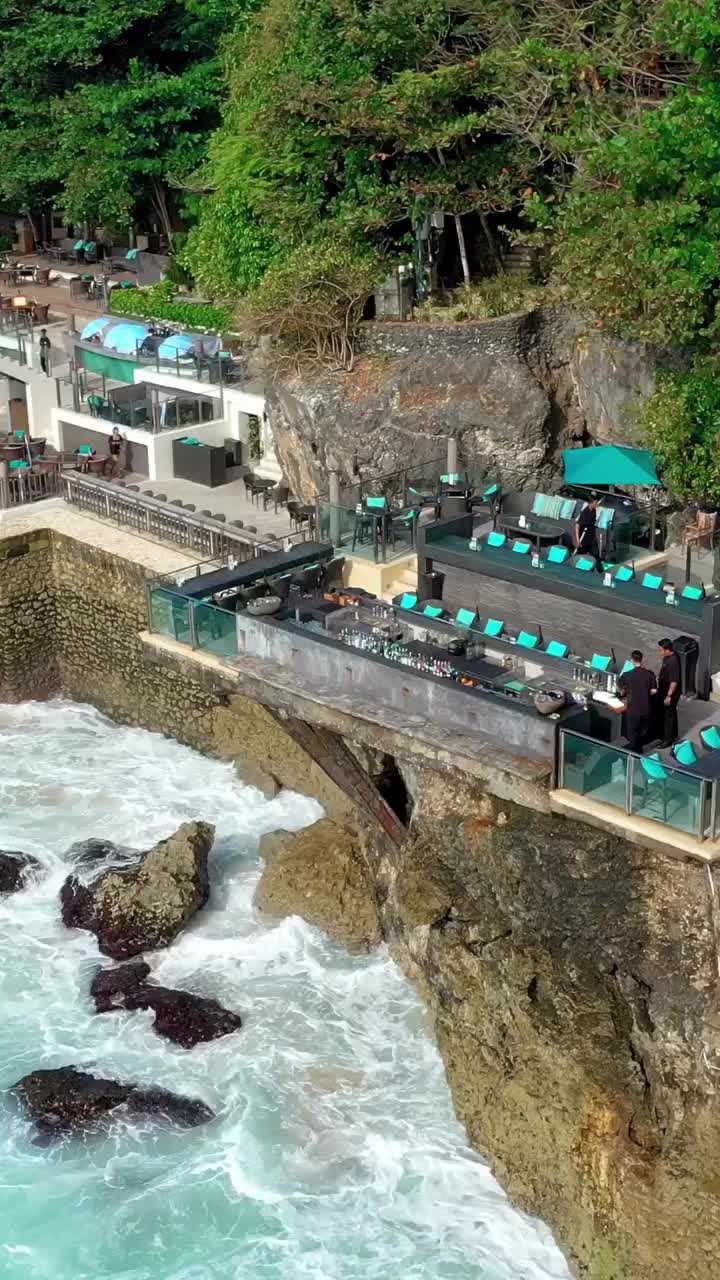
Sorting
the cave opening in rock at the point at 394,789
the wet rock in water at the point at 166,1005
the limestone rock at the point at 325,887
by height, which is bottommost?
the wet rock in water at the point at 166,1005

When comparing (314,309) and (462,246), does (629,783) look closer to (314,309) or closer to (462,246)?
(314,309)

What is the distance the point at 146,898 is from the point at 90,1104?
366 centimetres

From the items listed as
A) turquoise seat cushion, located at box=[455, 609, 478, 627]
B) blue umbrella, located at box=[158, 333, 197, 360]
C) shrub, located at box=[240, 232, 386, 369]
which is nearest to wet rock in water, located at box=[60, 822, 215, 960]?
turquoise seat cushion, located at box=[455, 609, 478, 627]

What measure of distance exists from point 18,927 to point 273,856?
12.4 feet

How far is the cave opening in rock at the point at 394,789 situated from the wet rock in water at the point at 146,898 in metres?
3.49

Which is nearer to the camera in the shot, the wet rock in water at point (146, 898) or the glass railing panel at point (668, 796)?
the glass railing panel at point (668, 796)

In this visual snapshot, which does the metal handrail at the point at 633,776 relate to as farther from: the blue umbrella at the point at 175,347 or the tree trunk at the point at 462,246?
the blue umbrella at the point at 175,347

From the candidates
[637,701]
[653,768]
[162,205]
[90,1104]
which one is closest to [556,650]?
[637,701]

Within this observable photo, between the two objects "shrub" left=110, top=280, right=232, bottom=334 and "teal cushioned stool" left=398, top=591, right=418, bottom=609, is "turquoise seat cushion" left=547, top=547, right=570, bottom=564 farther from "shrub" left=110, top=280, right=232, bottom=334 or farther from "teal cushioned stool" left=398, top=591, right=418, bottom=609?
"shrub" left=110, top=280, right=232, bottom=334

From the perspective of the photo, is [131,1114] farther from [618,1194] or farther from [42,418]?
[42,418]

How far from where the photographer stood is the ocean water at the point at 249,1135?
17297 mm

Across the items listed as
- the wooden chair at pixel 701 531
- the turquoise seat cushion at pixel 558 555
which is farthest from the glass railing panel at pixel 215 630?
the wooden chair at pixel 701 531

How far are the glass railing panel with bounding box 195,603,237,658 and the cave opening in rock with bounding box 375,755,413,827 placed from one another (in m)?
2.46

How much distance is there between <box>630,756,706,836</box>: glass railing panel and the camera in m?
15.6
